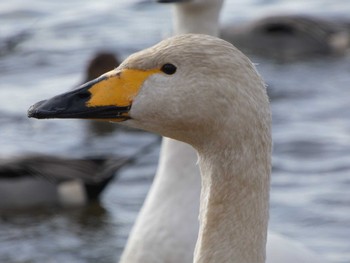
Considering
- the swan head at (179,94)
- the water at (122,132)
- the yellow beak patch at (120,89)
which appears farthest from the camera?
the water at (122,132)

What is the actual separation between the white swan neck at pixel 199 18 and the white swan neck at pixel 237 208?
2.77m

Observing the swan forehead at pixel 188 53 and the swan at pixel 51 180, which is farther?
the swan at pixel 51 180

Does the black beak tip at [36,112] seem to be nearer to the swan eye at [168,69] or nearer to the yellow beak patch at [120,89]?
the yellow beak patch at [120,89]

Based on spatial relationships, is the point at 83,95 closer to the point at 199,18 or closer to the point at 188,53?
the point at 188,53

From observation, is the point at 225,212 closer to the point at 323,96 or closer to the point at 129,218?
the point at 129,218

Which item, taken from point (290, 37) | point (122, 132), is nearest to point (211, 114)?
point (122, 132)

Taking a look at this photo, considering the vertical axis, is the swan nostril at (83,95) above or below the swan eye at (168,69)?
below

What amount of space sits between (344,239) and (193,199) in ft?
8.53

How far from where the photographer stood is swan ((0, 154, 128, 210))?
36.6 feet

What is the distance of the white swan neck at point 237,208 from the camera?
166 inches

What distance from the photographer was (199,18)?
23.0 feet

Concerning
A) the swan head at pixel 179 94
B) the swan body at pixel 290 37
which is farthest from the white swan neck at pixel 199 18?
the swan body at pixel 290 37

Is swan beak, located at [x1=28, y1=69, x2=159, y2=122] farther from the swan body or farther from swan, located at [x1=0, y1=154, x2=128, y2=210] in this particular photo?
the swan body

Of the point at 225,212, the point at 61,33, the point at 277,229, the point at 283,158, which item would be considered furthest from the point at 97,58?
the point at 225,212
